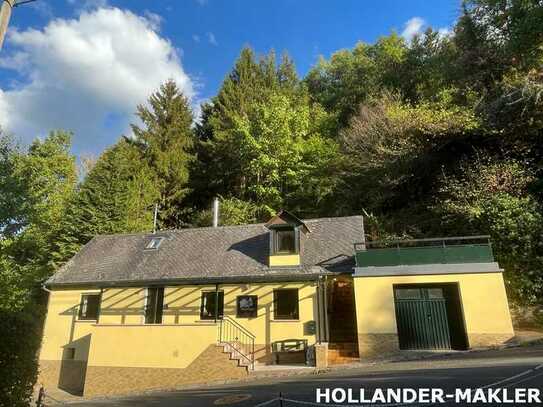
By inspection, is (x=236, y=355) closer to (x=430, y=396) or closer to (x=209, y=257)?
(x=209, y=257)

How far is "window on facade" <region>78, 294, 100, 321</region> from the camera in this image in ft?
59.2

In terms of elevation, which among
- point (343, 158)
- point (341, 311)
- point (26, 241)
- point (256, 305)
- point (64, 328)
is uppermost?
point (343, 158)

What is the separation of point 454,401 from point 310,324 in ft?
30.0

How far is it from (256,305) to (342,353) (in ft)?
13.5

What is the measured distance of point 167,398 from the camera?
10586 mm

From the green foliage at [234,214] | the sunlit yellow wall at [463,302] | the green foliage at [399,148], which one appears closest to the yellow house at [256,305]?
the sunlit yellow wall at [463,302]

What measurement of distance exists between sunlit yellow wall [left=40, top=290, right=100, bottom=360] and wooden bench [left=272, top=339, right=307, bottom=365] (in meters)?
9.06

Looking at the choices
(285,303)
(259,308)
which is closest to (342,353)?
(285,303)

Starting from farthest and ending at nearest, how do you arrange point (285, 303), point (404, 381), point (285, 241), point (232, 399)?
point (285, 241), point (285, 303), point (232, 399), point (404, 381)

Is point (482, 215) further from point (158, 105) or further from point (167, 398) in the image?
point (158, 105)

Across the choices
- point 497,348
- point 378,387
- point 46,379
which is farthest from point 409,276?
point 46,379

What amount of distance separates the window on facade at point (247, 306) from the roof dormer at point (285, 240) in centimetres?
176

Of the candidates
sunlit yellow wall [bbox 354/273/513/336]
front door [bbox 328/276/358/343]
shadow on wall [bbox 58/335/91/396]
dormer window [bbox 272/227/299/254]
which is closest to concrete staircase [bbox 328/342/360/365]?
front door [bbox 328/276/358/343]

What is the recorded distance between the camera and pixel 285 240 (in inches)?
688
